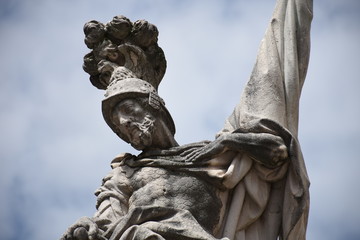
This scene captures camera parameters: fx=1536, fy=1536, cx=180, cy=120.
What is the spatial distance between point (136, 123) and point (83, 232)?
1309mm

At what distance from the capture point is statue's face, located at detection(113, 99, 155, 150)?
522 inches

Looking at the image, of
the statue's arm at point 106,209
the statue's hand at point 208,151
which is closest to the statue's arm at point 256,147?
the statue's hand at point 208,151

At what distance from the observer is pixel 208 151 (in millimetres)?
13031

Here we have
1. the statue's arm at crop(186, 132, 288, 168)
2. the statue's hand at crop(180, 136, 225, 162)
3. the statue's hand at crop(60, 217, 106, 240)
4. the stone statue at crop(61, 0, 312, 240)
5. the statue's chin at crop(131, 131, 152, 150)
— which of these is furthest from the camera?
the statue's chin at crop(131, 131, 152, 150)

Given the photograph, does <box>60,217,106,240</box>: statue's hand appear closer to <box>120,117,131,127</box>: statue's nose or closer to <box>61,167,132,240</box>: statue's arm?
<box>61,167,132,240</box>: statue's arm

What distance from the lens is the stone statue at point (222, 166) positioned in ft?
41.3

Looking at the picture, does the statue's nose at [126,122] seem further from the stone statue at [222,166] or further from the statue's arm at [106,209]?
the statue's arm at [106,209]

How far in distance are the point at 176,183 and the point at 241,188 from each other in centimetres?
56

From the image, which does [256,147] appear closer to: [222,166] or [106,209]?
→ [222,166]

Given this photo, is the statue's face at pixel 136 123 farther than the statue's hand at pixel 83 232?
Yes

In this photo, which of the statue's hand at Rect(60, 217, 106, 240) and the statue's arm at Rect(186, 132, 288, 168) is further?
the statue's arm at Rect(186, 132, 288, 168)

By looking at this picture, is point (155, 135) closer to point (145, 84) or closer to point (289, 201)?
point (145, 84)

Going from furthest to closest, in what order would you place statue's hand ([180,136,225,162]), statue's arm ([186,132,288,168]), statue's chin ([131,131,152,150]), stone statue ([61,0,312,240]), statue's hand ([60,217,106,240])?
statue's chin ([131,131,152,150]), statue's hand ([180,136,225,162]), statue's arm ([186,132,288,168]), stone statue ([61,0,312,240]), statue's hand ([60,217,106,240])

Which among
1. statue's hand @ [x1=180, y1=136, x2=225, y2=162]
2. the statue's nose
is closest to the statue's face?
the statue's nose
